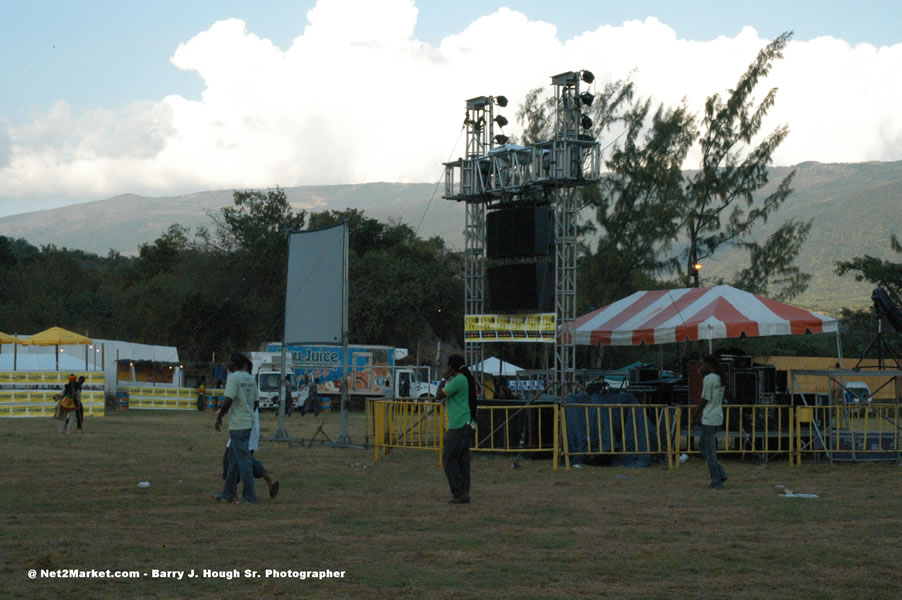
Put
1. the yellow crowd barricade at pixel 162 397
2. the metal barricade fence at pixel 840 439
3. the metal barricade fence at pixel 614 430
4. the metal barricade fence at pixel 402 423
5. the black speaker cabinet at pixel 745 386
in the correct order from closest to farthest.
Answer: the metal barricade fence at pixel 614 430 < the metal barricade fence at pixel 840 439 < the metal barricade fence at pixel 402 423 < the black speaker cabinet at pixel 745 386 < the yellow crowd barricade at pixel 162 397

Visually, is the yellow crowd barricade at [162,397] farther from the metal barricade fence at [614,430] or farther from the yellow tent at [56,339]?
the metal barricade fence at [614,430]

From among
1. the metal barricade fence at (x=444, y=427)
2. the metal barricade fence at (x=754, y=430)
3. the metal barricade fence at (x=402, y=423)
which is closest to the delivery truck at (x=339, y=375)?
the metal barricade fence at (x=402, y=423)

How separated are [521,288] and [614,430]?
30.4 ft

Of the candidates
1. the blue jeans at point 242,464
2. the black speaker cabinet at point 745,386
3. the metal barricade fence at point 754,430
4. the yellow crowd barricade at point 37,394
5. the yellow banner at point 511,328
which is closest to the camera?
the blue jeans at point 242,464

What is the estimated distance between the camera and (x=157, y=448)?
66.1 feet

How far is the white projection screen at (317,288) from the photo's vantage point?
20.1 meters

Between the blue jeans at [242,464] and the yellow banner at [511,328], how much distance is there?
1455 cm

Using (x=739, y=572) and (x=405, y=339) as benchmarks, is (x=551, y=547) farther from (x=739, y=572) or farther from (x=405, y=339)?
(x=405, y=339)

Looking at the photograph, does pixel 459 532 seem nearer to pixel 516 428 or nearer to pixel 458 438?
pixel 458 438

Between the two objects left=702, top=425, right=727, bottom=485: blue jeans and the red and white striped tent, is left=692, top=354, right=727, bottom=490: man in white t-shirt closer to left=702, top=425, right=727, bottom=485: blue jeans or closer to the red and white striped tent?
left=702, top=425, right=727, bottom=485: blue jeans

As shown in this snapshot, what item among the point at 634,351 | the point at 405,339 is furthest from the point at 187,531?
the point at 405,339

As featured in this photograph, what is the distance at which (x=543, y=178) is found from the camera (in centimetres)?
2584

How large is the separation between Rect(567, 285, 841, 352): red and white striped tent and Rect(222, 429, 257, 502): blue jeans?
449 inches

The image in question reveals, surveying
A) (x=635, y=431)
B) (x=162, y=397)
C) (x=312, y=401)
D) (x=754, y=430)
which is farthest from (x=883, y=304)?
(x=162, y=397)
